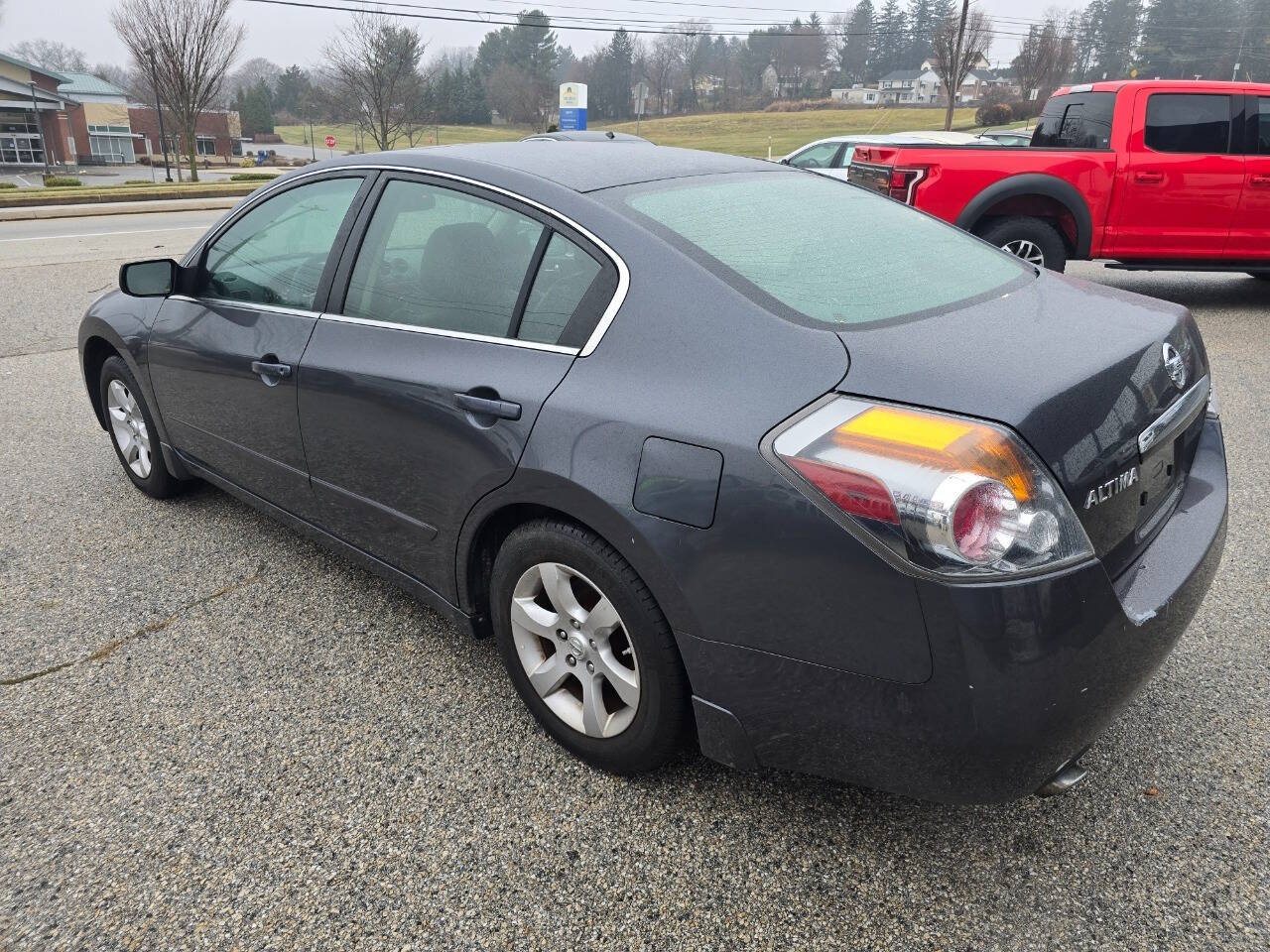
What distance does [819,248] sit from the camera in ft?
8.00

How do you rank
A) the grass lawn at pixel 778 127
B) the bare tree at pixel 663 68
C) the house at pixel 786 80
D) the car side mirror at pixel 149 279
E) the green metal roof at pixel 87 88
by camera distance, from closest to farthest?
the car side mirror at pixel 149 279, the grass lawn at pixel 778 127, the green metal roof at pixel 87 88, the bare tree at pixel 663 68, the house at pixel 786 80

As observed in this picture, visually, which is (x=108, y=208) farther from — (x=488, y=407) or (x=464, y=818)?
(x=464, y=818)

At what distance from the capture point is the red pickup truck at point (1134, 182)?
761 centimetres

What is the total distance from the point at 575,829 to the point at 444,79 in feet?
310

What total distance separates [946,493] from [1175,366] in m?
0.97

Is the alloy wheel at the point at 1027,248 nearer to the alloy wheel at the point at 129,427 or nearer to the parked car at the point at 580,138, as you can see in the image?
the parked car at the point at 580,138

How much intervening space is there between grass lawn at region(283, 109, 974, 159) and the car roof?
44770 millimetres

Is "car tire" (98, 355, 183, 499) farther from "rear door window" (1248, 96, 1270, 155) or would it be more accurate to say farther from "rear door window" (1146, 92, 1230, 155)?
"rear door window" (1248, 96, 1270, 155)

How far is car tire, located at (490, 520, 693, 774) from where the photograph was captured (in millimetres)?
2094

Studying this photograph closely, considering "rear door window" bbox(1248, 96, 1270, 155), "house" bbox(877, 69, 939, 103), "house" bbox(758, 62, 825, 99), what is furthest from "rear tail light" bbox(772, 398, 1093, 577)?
"house" bbox(877, 69, 939, 103)

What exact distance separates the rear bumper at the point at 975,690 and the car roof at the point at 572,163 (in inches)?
52.6

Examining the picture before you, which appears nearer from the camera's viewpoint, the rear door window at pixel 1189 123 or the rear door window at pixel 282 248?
the rear door window at pixel 282 248

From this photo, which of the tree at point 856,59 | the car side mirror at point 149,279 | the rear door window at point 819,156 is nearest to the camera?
the car side mirror at point 149,279

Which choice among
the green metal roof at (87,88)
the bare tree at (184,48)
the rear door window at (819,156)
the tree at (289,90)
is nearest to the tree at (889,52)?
the tree at (289,90)
